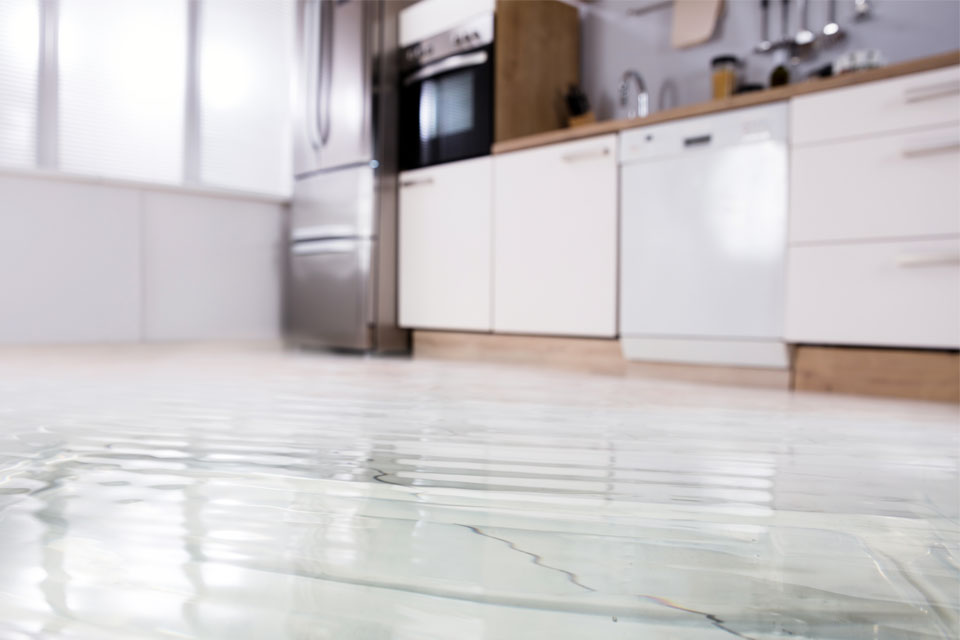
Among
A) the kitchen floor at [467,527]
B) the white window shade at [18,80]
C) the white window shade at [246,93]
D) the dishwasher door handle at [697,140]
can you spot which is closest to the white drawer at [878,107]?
the dishwasher door handle at [697,140]

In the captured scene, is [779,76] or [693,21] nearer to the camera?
[779,76]

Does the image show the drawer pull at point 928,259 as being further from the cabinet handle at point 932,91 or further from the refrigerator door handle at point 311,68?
the refrigerator door handle at point 311,68

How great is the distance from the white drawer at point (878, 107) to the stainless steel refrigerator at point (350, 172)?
186 centimetres

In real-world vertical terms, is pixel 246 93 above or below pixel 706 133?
above

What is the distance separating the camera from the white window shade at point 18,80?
311 cm

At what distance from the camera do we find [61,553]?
531mm

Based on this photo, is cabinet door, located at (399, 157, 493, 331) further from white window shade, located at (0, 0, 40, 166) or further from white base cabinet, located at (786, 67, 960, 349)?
white window shade, located at (0, 0, 40, 166)

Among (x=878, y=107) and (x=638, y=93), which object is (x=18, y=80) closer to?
(x=638, y=93)

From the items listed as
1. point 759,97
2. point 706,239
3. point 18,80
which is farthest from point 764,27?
point 18,80

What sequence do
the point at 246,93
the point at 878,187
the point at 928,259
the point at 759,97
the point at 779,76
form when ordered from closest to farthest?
the point at 928,259, the point at 878,187, the point at 759,97, the point at 779,76, the point at 246,93

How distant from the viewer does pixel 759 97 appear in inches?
82.5

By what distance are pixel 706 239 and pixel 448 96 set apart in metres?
1.44

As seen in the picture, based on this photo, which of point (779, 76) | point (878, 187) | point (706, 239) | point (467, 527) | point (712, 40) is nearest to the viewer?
point (467, 527)

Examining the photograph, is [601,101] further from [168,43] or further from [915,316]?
[168,43]
